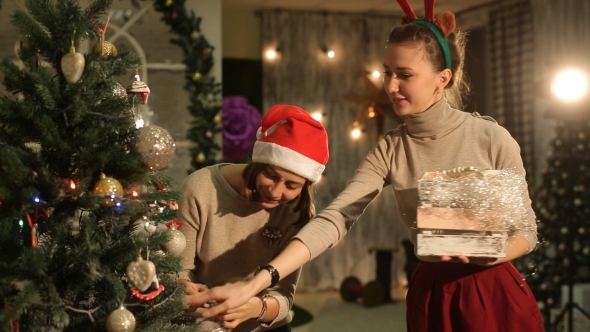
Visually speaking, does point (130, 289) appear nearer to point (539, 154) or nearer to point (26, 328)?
point (26, 328)

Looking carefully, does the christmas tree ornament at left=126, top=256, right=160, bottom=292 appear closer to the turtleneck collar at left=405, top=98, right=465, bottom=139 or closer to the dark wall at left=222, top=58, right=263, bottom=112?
the turtleneck collar at left=405, top=98, right=465, bottom=139

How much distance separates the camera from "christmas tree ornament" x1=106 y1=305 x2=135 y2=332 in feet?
4.32

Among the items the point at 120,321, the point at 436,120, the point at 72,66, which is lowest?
the point at 120,321

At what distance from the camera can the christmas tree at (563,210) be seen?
4.71m

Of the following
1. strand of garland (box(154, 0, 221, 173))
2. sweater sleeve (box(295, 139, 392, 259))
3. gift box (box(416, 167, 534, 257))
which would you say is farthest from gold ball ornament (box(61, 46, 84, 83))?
strand of garland (box(154, 0, 221, 173))

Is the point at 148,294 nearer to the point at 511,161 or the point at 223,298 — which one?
the point at 223,298

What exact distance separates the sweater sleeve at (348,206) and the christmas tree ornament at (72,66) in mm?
629

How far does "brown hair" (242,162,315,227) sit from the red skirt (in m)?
0.34

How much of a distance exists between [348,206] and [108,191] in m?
0.65

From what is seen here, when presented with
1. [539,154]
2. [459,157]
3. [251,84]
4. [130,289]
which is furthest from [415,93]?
[251,84]

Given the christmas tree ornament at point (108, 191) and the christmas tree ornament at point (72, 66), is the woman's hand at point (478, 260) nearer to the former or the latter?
the christmas tree ornament at point (108, 191)

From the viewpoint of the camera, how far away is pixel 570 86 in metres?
4.61

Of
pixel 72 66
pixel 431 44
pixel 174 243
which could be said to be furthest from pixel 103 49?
pixel 431 44

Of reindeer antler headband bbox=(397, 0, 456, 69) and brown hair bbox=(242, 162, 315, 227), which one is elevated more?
reindeer antler headband bbox=(397, 0, 456, 69)
